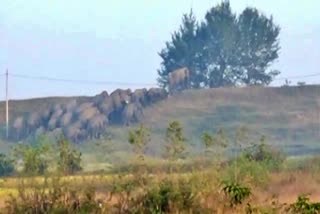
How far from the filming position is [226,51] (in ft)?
254

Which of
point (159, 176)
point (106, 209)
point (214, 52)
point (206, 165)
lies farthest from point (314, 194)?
point (214, 52)

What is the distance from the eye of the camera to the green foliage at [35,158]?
1916cm

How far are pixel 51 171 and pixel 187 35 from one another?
60.9 metres

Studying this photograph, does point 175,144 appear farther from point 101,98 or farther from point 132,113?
point 101,98

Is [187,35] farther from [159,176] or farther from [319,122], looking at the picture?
[159,176]

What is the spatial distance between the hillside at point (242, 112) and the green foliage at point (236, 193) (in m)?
37.9

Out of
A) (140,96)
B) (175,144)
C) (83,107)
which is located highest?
(140,96)

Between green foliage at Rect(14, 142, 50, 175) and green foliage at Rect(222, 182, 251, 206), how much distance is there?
14.4 feet

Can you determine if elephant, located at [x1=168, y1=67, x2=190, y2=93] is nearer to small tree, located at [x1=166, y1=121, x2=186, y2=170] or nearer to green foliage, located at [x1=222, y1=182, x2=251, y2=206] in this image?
small tree, located at [x1=166, y1=121, x2=186, y2=170]

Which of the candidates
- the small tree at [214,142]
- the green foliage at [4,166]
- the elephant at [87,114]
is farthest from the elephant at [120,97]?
the small tree at [214,142]

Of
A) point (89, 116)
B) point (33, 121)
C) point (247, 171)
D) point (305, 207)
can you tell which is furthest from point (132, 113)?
point (305, 207)

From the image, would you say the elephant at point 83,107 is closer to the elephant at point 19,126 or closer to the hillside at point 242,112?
the hillside at point 242,112

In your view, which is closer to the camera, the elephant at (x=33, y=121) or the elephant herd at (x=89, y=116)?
the elephant herd at (x=89, y=116)

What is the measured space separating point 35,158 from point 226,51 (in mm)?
58694
